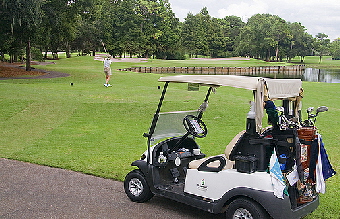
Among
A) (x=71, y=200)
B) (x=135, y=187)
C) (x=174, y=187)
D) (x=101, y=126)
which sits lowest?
(x=71, y=200)

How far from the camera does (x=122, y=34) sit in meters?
83.8

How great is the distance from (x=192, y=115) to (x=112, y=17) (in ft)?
268

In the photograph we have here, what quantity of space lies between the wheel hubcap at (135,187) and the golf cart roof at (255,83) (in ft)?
6.43

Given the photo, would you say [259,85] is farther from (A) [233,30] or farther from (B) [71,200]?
(A) [233,30]

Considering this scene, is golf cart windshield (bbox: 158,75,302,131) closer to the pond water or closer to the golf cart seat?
the golf cart seat

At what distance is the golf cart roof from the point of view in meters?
5.07

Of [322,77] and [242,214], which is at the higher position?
[322,77]

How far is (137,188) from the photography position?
6.80 m

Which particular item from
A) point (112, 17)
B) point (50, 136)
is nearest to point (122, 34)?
point (112, 17)

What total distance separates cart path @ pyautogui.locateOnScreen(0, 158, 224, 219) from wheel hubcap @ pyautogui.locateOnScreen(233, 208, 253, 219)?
0.88m

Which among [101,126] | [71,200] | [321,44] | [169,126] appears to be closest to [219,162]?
[169,126]

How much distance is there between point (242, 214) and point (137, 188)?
7.24ft

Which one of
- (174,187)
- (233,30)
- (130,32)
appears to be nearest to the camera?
(174,187)

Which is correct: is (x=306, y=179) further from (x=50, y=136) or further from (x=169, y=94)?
(x=169, y=94)
